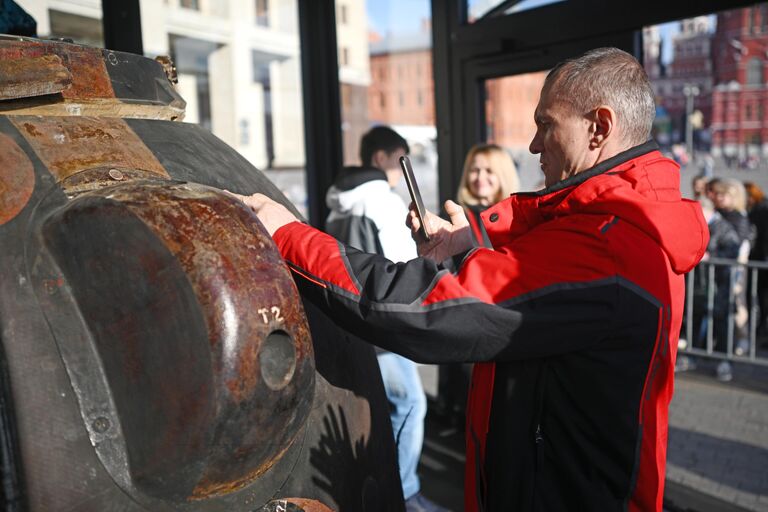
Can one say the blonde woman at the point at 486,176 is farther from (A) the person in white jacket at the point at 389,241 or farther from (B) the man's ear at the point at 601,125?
(B) the man's ear at the point at 601,125

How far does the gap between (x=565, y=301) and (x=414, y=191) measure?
451mm

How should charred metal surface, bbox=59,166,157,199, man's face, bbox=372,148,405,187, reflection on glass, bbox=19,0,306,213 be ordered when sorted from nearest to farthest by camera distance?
charred metal surface, bbox=59,166,157,199, man's face, bbox=372,148,405,187, reflection on glass, bbox=19,0,306,213

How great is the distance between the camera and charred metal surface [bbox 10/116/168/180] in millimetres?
1295

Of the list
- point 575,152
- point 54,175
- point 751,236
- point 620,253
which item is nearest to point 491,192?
point 575,152

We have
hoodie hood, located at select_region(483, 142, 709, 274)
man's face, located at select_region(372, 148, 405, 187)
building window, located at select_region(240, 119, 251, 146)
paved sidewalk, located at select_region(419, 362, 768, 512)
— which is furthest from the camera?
building window, located at select_region(240, 119, 251, 146)

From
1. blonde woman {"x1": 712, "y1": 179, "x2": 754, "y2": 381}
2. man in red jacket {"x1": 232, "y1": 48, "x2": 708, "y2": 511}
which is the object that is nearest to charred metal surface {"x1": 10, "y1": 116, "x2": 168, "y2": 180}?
man in red jacket {"x1": 232, "y1": 48, "x2": 708, "y2": 511}

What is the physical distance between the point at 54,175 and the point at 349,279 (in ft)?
1.83

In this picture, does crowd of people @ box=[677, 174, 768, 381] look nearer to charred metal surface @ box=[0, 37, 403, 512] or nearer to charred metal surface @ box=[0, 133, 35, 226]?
charred metal surface @ box=[0, 37, 403, 512]

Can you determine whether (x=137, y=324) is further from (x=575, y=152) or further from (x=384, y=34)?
(x=384, y=34)

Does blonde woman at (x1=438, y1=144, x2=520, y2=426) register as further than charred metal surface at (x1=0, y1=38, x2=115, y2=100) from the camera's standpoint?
Yes

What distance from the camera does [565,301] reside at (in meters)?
1.36

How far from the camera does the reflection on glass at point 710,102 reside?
23359mm

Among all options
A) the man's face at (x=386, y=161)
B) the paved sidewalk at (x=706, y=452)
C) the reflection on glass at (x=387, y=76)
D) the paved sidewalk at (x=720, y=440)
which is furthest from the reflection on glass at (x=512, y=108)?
the paved sidewalk at (x=720, y=440)

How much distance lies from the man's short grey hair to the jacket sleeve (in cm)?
35
